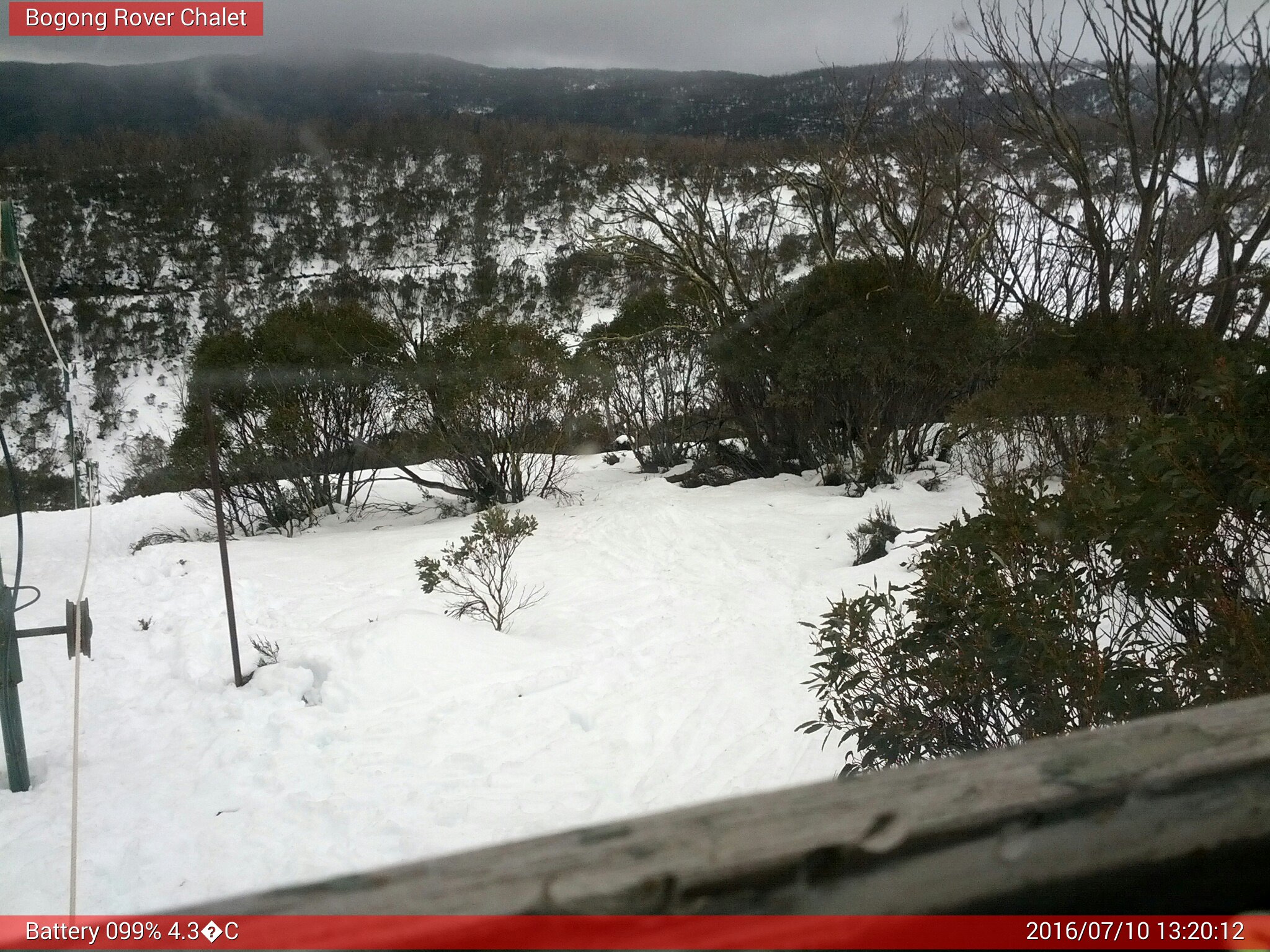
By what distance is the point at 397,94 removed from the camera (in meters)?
33.1

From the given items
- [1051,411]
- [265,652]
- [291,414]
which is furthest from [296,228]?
[1051,411]

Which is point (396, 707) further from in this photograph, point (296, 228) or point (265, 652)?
point (296, 228)

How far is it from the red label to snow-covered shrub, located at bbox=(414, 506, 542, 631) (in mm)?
3449

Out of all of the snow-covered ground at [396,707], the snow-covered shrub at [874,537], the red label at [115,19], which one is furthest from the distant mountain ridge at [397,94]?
the snow-covered shrub at [874,537]

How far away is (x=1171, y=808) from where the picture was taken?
1.82 feet

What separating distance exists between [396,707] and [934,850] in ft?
13.7

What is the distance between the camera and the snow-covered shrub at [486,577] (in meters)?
5.70

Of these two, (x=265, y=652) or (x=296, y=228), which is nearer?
(x=265, y=652)

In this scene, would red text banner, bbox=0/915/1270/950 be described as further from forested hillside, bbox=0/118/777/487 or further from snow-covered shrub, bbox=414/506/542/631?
forested hillside, bbox=0/118/777/487

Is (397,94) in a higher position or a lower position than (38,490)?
higher

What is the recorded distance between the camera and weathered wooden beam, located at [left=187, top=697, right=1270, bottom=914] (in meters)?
0.46

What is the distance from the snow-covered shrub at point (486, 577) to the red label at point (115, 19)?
11.3 feet

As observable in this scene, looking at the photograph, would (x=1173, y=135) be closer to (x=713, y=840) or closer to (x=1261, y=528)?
(x=1261, y=528)

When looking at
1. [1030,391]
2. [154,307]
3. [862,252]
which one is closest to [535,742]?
[1030,391]
